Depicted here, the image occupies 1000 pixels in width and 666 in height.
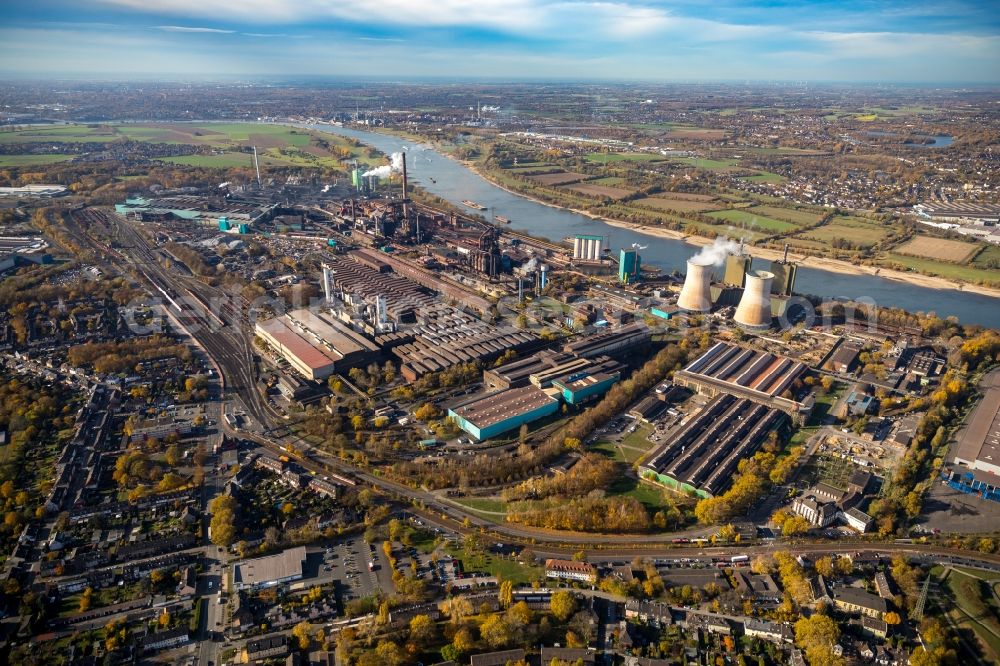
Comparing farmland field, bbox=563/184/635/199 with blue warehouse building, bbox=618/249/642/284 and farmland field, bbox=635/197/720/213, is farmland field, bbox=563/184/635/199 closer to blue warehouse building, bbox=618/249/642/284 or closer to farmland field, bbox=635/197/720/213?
farmland field, bbox=635/197/720/213

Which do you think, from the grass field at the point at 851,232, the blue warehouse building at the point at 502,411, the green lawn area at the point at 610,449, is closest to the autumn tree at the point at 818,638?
the green lawn area at the point at 610,449

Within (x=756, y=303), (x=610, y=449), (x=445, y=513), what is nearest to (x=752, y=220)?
(x=756, y=303)

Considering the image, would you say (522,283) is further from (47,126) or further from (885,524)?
(47,126)

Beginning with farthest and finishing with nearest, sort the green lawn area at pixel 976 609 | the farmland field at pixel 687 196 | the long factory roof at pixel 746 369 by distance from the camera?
the farmland field at pixel 687 196, the long factory roof at pixel 746 369, the green lawn area at pixel 976 609

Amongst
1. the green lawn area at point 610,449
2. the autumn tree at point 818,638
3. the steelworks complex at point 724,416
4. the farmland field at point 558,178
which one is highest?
the farmland field at point 558,178

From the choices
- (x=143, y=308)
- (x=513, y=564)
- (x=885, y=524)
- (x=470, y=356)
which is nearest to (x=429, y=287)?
(x=470, y=356)

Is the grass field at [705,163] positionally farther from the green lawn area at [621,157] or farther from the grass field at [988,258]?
the grass field at [988,258]

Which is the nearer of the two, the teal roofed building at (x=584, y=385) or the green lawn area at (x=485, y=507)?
the green lawn area at (x=485, y=507)

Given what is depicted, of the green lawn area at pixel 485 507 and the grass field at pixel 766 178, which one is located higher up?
the grass field at pixel 766 178
